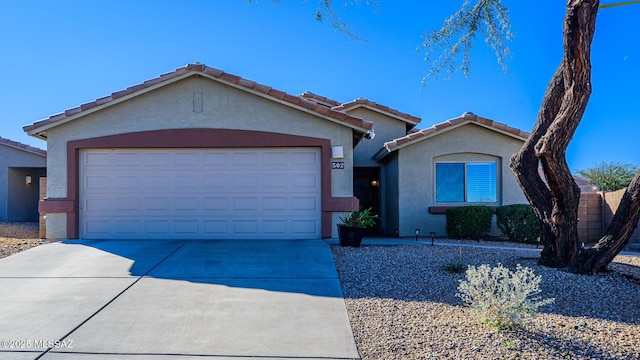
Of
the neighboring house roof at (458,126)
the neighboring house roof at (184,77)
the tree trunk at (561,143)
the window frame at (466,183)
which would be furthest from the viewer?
the window frame at (466,183)

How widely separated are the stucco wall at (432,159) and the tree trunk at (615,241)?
594cm

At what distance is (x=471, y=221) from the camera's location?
1223 centimetres

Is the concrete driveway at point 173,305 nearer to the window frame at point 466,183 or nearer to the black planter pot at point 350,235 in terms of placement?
the black planter pot at point 350,235

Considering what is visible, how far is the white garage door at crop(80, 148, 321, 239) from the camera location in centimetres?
1062

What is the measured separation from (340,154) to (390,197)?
14.9ft

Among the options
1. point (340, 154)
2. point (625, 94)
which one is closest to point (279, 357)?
point (340, 154)

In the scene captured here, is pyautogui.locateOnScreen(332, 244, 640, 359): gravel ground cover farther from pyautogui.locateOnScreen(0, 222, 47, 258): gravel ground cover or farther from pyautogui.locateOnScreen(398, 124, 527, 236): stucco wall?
pyautogui.locateOnScreen(0, 222, 47, 258): gravel ground cover

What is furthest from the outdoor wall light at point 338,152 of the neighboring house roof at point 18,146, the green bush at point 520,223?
the neighboring house roof at point 18,146

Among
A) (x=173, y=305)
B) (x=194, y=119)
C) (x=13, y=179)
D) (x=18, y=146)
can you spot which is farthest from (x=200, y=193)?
(x=13, y=179)

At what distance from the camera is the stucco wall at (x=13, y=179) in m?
18.0

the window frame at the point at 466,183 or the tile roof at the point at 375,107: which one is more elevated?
the tile roof at the point at 375,107

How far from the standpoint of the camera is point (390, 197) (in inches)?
570

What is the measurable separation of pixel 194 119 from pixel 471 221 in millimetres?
7544

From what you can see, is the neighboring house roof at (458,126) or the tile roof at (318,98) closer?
the neighboring house roof at (458,126)
